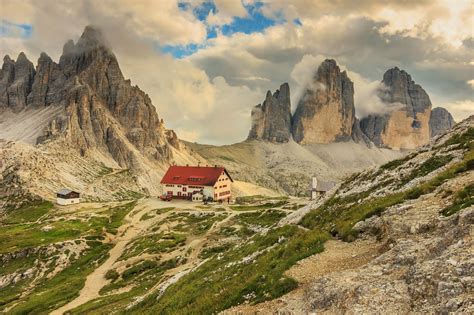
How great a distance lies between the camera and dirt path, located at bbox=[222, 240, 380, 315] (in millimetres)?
18172

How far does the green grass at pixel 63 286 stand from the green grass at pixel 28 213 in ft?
190

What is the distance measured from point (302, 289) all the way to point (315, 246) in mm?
5945

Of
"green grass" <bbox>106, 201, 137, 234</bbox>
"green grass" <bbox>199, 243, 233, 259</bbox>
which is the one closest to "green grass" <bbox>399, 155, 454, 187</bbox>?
"green grass" <bbox>199, 243, 233, 259</bbox>

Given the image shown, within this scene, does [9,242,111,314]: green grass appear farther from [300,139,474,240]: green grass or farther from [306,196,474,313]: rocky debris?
[306,196,474,313]: rocky debris

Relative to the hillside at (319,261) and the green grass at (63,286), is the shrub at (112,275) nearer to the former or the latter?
the hillside at (319,261)

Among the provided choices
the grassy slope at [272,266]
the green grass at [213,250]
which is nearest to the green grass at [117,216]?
the green grass at [213,250]

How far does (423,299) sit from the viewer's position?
14359 millimetres

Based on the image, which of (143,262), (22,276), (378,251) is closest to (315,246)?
(378,251)

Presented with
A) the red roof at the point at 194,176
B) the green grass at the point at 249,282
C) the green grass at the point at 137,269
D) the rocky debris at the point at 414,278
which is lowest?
the green grass at the point at 137,269

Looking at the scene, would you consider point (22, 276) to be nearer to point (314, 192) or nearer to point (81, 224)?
point (81, 224)

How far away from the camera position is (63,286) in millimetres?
68062

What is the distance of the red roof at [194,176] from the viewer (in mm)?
139125

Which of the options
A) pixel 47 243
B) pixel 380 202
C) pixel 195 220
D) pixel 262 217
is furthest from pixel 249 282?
pixel 47 243

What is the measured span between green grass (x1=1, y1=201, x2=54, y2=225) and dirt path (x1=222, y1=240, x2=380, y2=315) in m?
135
